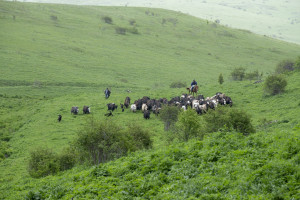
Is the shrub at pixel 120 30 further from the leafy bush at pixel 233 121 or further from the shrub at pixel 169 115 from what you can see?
the leafy bush at pixel 233 121

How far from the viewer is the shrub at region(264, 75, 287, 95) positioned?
40.8m

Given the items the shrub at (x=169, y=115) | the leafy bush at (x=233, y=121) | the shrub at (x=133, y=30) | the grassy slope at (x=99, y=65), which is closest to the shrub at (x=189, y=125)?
the leafy bush at (x=233, y=121)

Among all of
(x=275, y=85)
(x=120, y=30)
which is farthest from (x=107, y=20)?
(x=275, y=85)

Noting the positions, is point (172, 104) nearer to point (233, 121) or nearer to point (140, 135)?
point (140, 135)

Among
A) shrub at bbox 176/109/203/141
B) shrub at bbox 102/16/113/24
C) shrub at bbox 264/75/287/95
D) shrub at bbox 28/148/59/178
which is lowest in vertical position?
shrub at bbox 28/148/59/178

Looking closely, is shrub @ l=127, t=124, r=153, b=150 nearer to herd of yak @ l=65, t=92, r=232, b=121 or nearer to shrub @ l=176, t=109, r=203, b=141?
shrub @ l=176, t=109, r=203, b=141

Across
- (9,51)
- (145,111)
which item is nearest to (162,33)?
(9,51)

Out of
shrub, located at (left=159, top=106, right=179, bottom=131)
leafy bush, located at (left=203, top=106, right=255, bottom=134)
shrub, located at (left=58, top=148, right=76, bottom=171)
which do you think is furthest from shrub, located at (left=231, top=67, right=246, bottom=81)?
shrub, located at (left=58, top=148, right=76, bottom=171)

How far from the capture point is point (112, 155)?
76.2 ft

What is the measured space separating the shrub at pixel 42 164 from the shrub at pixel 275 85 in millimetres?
27765

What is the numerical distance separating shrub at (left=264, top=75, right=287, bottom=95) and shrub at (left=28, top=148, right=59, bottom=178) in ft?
91.1

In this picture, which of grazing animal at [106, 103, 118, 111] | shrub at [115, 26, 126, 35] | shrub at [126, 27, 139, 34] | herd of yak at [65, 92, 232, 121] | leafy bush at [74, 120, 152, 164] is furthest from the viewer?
shrub at [126, 27, 139, 34]

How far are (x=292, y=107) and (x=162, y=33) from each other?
81437 mm

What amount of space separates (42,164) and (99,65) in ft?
184
